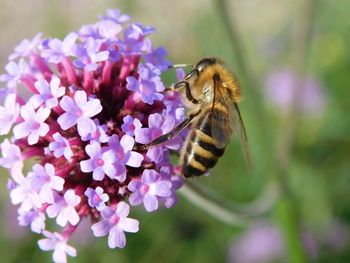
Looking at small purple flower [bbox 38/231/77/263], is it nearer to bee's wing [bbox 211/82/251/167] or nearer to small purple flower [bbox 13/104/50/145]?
small purple flower [bbox 13/104/50/145]

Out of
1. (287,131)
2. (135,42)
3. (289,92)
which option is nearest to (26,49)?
(135,42)

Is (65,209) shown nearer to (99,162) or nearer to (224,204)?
(99,162)

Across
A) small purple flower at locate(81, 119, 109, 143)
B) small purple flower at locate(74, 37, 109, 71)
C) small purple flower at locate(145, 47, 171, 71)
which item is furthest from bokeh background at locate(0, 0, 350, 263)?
small purple flower at locate(81, 119, 109, 143)

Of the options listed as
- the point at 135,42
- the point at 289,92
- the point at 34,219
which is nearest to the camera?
the point at 34,219

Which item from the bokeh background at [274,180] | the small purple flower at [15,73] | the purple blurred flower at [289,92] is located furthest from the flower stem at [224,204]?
the purple blurred flower at [289,92]

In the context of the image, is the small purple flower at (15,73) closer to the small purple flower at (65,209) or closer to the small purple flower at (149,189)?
the small purple flower at (65,209)

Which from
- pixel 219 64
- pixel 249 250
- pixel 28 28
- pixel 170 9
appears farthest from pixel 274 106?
pixel 28 28
